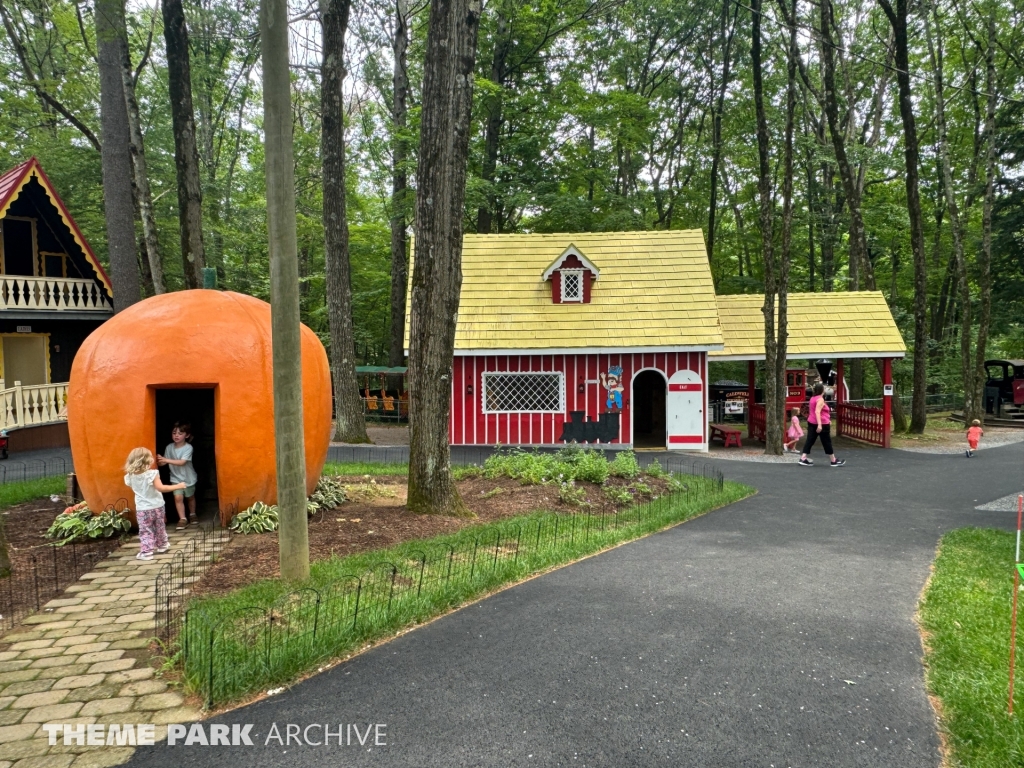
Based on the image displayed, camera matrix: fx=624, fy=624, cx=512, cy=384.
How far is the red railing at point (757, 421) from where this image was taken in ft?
61.2

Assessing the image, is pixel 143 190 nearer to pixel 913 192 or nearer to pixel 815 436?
pixel 815 436

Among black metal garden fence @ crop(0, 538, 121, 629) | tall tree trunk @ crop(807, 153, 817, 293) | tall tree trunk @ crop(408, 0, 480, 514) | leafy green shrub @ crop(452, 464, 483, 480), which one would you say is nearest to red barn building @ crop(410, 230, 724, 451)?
leafy green shrub @ crop(452, 464, 483, 480)

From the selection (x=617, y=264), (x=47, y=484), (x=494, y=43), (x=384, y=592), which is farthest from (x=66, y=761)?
(x=494, y=43)

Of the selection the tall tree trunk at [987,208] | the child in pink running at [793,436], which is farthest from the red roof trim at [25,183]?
the tall tree trunk at [987,208]

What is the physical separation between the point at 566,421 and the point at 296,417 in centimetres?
1192

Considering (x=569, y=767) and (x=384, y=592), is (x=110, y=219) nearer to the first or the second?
(x=384, y=592)

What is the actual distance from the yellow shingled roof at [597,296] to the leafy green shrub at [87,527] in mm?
9970

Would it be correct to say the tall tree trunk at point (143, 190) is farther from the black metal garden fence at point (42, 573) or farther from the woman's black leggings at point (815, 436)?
the woman's black leggings at point (815, 436)

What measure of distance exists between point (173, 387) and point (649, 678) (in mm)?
6182

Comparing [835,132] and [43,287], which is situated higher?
[835,132]

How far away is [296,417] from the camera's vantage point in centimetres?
536

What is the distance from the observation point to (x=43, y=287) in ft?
54.7

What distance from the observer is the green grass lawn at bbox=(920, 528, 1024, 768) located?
3.45 metres

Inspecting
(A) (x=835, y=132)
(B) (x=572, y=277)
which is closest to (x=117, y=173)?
(B) (x=572, y=277)
